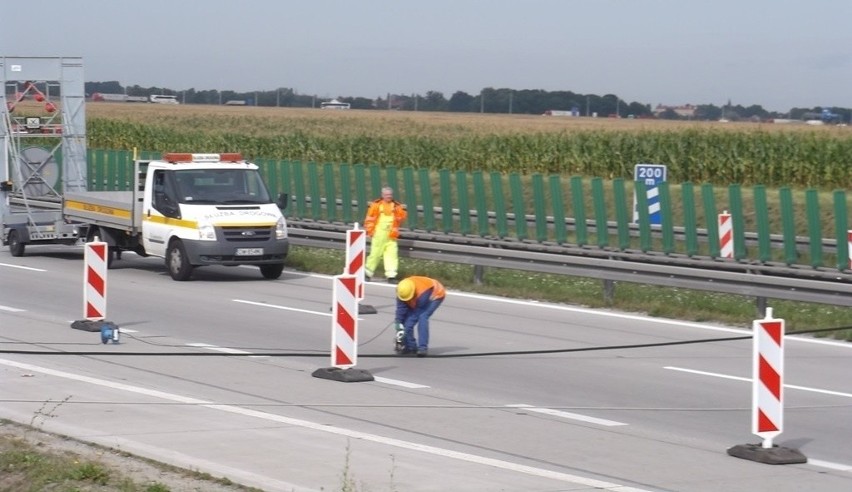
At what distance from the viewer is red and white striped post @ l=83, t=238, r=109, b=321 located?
15.6 metres

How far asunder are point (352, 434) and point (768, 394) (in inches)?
119

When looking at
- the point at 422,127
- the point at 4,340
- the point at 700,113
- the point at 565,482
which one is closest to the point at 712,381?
the point at 565,482

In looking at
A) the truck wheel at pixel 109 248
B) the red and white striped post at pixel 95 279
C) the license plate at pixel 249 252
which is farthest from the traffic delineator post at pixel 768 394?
the truck wheel at pixel 109 248

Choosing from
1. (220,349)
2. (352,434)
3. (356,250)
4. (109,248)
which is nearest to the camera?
(352,434)

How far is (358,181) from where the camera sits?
93.9 feet

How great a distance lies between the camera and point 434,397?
39.6 ft

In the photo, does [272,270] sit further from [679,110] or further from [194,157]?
[679,110]

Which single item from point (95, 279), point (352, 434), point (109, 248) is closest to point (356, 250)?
point (95, 279)

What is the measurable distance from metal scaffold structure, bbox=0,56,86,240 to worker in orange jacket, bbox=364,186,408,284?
9.29 metres

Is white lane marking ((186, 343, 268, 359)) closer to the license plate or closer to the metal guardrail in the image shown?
the metal guardrail

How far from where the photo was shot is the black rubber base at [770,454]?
944cm

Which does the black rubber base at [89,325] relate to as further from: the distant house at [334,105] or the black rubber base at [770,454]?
the distant house at [334,105]

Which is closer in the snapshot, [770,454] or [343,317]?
[770,454]

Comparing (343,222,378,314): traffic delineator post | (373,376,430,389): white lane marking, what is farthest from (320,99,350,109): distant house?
(373,376,430,389): white lane marking
